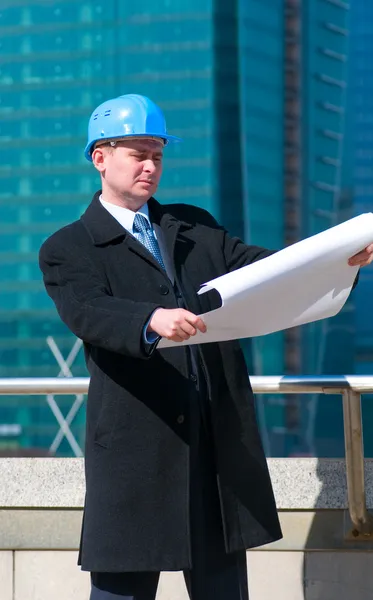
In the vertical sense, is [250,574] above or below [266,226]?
above

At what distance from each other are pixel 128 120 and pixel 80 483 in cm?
125

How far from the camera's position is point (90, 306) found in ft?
Result: 8.33

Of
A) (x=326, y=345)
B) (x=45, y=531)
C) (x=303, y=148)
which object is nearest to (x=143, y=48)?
(x=303, y=148)

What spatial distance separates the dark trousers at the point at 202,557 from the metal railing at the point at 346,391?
568mm

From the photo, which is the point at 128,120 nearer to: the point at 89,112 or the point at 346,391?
the point at 346,391

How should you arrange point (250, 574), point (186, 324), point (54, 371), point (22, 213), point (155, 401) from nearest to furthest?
1. point (186, 324)
2. point (155, 401)
3. point (250, 574)
4. point (22, 213)
5. point (54, 371)

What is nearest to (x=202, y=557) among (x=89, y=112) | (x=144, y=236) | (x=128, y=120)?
(x=144, y=236)

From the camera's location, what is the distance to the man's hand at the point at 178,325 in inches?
93.7

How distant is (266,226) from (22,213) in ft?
13.7

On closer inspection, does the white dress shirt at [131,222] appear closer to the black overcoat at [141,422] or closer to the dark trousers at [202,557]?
the black overcoat at [141,422]

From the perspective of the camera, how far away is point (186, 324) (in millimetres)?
2377

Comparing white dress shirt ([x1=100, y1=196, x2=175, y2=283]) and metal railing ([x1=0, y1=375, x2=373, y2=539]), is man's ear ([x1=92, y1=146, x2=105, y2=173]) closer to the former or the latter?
white dress shirt ([x1=100, y1=196, x2=175, y2=283])

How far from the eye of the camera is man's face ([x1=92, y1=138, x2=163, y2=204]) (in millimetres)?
2680

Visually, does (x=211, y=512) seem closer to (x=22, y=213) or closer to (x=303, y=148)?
(x=303, y=148)
